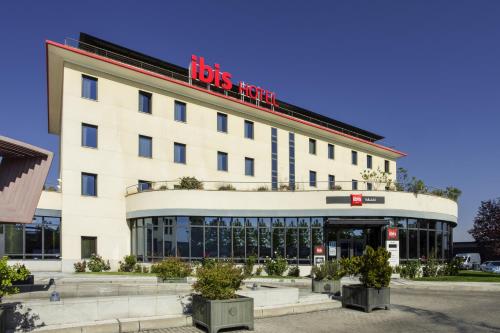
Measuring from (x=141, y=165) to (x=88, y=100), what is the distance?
584cm

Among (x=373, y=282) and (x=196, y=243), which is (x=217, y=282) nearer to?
(x=373, y=282)

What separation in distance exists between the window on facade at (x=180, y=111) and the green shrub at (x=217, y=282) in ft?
80.4

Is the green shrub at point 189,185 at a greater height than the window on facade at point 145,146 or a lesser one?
lesser

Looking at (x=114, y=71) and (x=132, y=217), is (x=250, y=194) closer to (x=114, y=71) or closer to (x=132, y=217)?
(x=132, y=217)

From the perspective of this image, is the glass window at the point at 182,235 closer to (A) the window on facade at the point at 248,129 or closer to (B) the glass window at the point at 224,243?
(B) the glass window at the point at 224,243

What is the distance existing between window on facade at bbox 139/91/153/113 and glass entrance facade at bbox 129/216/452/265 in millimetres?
8208

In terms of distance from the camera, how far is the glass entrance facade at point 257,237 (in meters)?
30.9

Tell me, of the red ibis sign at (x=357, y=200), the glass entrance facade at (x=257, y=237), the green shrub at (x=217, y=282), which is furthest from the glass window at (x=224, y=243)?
the green shrub at (x=217, y=282)

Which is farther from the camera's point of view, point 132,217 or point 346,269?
point 132,217

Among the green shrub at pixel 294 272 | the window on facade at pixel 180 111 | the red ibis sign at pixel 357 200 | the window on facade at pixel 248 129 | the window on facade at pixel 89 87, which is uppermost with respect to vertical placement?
the window on facade at pixel 89 87

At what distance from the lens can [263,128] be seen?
41.3 meters

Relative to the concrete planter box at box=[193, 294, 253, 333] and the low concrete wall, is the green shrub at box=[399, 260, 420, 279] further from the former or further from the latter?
the low concrete wall

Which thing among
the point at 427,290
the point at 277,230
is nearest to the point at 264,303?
the point at 427,290

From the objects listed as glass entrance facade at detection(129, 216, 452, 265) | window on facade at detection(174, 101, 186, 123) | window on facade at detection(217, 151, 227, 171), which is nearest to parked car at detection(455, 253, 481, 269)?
glass entrance facade at detection(129, 216, 452, 265)
